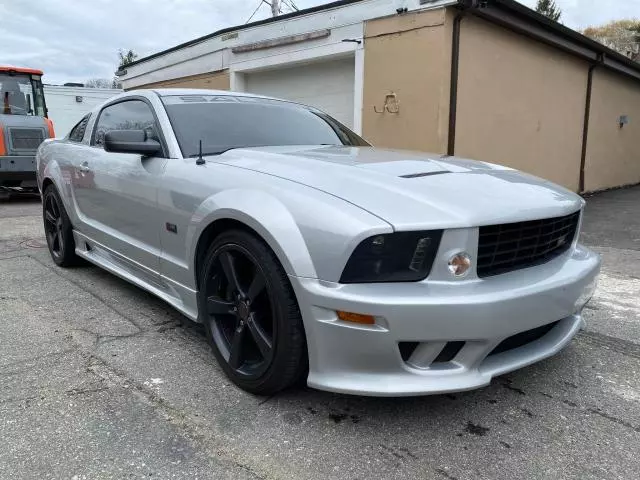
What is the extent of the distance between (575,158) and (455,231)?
35.8ft

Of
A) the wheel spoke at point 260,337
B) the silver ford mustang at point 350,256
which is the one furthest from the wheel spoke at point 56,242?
the wheel spoke at point 260,337

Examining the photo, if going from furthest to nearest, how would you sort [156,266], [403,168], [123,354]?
[156,266], [123,354], [403,168]

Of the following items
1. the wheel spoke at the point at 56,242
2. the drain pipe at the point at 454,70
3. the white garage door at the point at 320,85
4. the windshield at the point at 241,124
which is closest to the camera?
the windshield at the point at 241,124

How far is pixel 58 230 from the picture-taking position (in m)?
4.99

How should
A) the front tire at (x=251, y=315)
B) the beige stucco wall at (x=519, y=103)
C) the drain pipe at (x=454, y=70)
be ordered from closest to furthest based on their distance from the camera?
the front tire at (x=251, y=315)
the drain pipe at (x=454, y=70)
the beige stucco wall at (x=519, y=103)

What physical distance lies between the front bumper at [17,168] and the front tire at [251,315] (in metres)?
9.55

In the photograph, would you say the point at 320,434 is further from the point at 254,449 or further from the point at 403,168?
the point at 403,168

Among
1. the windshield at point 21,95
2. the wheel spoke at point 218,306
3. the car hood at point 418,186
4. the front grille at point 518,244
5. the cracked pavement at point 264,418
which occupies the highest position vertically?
the windshield at point 21,95

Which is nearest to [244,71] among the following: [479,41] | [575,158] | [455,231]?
[479,41]

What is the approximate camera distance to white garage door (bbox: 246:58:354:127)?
9.39 metres

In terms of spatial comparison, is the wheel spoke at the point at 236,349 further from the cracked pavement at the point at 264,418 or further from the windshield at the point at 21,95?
the windshield at the point at 21,95

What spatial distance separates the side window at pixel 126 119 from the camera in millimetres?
3537

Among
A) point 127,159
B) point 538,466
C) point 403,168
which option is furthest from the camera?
point 127,159

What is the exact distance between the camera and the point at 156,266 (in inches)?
129
